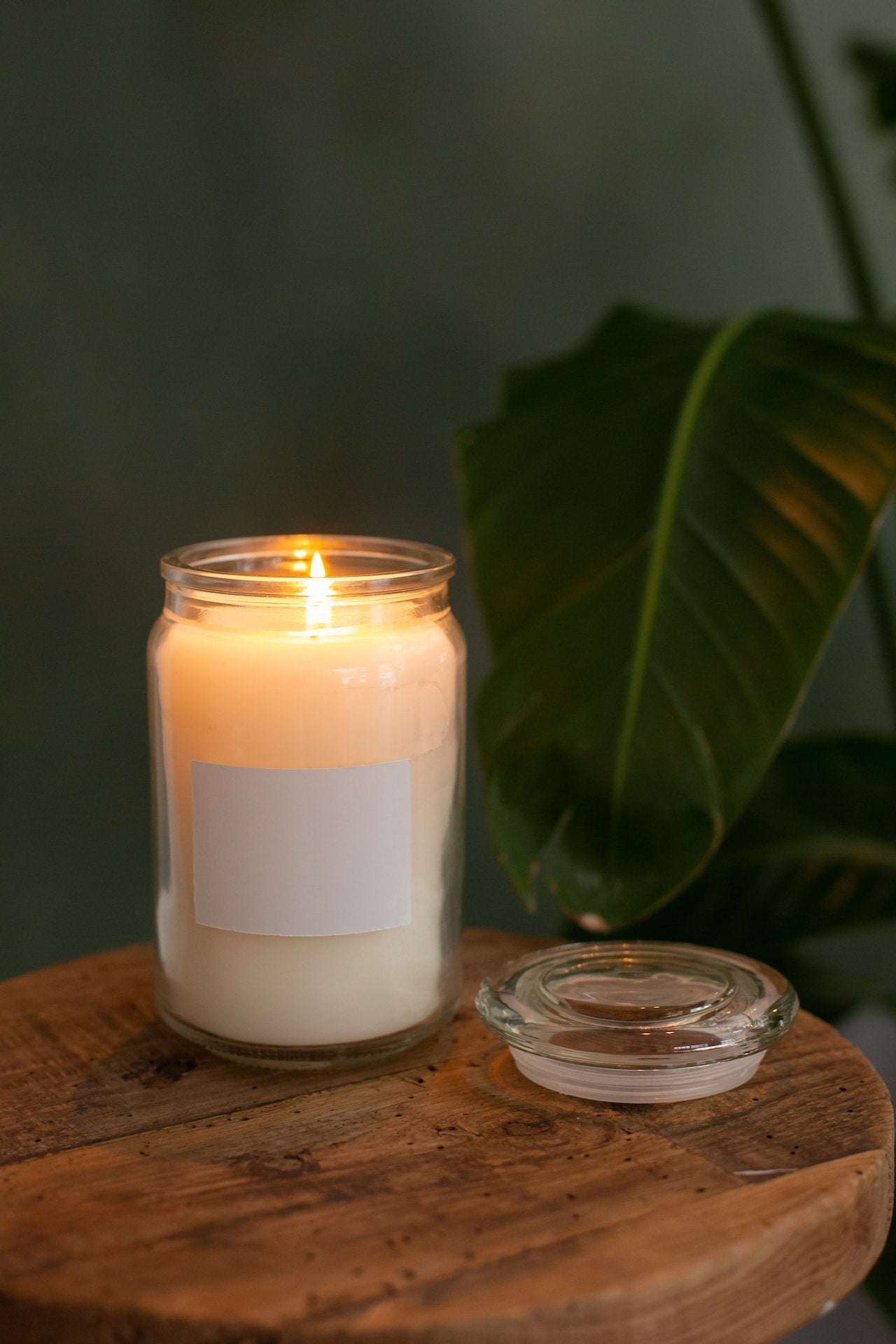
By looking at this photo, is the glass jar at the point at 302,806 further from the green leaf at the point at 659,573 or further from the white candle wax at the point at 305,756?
the green leaf at the point at 659,573

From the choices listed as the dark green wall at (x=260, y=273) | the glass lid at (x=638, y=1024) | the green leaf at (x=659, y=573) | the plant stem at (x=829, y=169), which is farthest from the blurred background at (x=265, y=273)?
the glass lid at (x=638, y=1024)

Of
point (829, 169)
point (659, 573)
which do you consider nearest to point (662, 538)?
point (659, 573)

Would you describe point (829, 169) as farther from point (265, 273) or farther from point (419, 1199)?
point (419, 1199)

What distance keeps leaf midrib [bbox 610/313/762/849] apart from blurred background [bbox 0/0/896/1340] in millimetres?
380

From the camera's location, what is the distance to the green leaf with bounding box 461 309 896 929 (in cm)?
64

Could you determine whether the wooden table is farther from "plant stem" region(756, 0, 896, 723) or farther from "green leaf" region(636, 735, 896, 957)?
"plant stem" region(756, 0, 896, 723)

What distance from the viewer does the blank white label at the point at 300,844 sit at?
1.64 feet

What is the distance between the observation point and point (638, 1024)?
1.64 feet

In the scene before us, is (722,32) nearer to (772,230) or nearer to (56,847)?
(772,230)

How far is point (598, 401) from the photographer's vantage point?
75cm

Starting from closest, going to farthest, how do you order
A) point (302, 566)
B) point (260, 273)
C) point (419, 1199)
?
point (419, 1199) → point (302, 566) → point (260, 273)

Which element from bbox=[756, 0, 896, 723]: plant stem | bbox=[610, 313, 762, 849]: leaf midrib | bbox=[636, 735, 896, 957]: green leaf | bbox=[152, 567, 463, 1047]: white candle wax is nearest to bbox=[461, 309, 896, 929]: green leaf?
bbox=[610, 313, 762, 849]: leaf midrib

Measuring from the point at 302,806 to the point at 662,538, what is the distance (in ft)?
0.95

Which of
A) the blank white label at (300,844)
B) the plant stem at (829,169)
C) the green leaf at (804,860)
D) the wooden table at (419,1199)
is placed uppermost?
the plant stem at (829,169)
